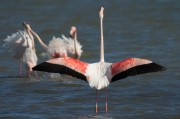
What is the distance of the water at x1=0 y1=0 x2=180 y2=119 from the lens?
9.59 metres

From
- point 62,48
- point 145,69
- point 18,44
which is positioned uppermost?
point 18,44

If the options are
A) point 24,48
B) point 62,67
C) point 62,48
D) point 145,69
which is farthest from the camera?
point 24,48

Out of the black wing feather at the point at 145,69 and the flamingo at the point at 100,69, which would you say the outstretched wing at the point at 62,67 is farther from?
the black wing feather at the point at 145,69

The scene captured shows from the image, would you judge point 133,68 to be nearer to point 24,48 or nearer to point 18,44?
point 24,48

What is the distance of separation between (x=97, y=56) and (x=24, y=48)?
249 centimetres

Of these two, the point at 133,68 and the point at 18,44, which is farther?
the point at 18,44

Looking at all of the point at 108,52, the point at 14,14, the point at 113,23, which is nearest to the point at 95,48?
the point at 108,52

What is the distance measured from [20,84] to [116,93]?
2.11m

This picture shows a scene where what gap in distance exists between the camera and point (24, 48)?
44.6 feet

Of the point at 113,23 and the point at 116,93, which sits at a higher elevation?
the point at 113,23

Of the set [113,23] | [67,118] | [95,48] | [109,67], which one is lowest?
[67,118]

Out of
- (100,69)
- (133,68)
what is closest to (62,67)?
(100,69)

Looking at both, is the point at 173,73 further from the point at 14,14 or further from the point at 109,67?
the point at 14,14

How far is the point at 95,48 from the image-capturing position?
1661cm
